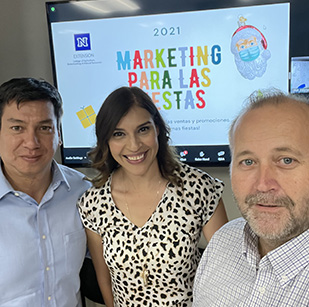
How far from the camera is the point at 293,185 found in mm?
1053

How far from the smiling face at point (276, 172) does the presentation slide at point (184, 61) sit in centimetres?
145

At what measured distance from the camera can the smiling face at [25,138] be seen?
1558mm

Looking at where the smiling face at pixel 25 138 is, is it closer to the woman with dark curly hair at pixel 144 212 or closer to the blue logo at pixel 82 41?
the woman with dark curly hair at pixel 144 212

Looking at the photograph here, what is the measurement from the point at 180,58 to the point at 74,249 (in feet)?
5.19

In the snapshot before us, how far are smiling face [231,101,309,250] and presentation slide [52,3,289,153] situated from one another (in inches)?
57.1

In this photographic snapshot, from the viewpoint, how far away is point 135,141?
1.63 meters

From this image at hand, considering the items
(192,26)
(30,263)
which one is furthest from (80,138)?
(30,263)

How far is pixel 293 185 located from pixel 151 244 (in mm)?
761

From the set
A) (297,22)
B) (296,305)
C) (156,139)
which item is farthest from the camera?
(297,22)

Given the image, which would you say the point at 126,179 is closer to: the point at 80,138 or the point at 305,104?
the point at 305,104

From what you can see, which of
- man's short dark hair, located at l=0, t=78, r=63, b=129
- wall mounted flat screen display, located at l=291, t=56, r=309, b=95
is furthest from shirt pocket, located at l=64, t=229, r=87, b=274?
wall mounted flat screen display, located at l=291, t=56, r=309, b=95

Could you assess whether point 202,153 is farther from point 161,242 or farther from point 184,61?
point 161,242

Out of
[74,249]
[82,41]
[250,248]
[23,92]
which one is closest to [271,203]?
[250,248]

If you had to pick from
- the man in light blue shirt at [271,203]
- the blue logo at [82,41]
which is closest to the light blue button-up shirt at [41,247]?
the man in light blue shirt at [271,203]
